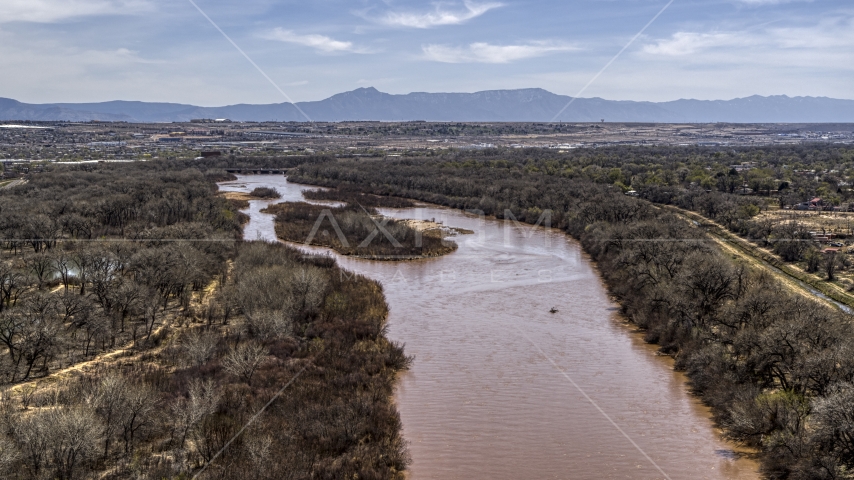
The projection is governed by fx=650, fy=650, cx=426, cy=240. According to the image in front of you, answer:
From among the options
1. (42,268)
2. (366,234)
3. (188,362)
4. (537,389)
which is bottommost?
(537,389)

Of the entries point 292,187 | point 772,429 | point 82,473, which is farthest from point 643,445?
point 292,187

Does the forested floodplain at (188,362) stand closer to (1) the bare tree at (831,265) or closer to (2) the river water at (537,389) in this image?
(2) the river water at (537,389)

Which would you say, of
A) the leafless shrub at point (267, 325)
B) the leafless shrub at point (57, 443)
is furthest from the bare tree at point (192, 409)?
the leafless shrub at point (267, 325)

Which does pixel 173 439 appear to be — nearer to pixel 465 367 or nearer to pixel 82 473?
pixel 82 473

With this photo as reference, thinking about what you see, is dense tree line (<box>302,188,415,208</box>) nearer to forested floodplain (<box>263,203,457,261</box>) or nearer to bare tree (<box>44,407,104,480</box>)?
forested floodplain (<box>263,203,457,261</box>)

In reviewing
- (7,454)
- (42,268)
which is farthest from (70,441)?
(42,268)

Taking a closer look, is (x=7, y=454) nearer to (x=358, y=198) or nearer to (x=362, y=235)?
(x=362, y=235)

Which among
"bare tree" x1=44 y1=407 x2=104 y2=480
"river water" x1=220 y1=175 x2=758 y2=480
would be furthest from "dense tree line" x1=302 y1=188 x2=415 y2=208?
"bare tree" x1=44 y1=407 x2=104 y2=480
